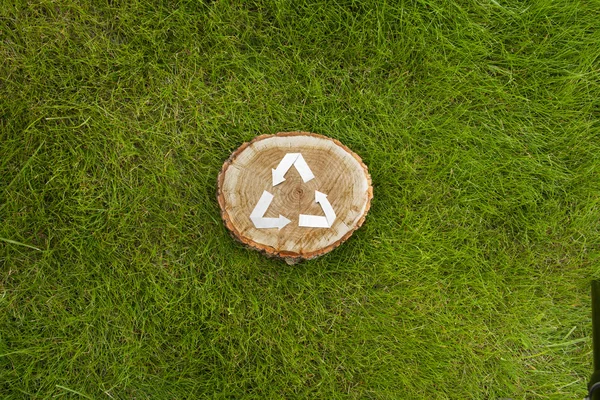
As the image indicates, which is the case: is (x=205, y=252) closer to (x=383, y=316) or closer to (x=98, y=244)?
(x=98, y=244)

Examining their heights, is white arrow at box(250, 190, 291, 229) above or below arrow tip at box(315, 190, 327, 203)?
below

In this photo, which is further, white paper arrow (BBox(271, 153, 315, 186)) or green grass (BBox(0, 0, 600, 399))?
green grass (BBox(0, 0, 600, 399))

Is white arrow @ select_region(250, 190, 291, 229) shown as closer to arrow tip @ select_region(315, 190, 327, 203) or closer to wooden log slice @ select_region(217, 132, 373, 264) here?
wooden log slice @ select_region(217, 132, 373, 264)

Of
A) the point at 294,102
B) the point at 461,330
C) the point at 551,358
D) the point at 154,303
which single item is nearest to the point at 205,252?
the point at 154,303

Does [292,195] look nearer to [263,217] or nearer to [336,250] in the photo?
[263,217]

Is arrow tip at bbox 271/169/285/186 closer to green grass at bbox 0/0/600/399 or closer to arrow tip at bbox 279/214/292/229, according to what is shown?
arrow tip at bbox 279/214/292/229

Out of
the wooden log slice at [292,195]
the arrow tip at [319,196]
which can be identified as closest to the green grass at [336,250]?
the wooden log slice at [292,195]

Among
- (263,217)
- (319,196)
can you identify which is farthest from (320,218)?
(263,217)

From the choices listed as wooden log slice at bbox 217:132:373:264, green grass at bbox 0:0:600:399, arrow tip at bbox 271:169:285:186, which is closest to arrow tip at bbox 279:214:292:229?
wooden log slice at bbox 217:132:373:264

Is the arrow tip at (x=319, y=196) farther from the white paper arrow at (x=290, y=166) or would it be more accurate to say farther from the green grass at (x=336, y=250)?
the green grass at (x=336, y=250)
